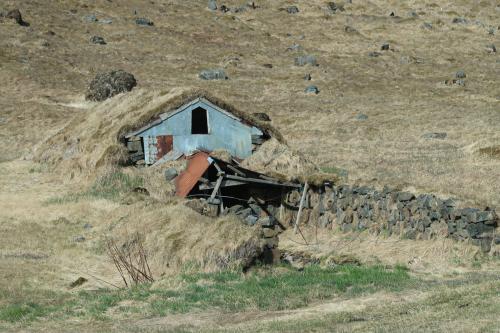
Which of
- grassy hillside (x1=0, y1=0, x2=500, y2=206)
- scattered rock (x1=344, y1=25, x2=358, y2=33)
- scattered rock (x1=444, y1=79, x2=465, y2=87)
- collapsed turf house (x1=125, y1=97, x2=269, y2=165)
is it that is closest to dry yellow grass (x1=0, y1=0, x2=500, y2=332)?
grassy hillside (x1=0, y1=0, x2=500, y2=206)

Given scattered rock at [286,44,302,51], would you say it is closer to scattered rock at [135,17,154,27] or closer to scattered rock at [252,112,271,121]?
scattered rock at [135,17,154,27]

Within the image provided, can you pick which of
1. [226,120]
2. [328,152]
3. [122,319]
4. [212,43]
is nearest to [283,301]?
[122,319]

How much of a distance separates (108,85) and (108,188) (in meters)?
23.5

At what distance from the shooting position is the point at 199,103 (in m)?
35.3

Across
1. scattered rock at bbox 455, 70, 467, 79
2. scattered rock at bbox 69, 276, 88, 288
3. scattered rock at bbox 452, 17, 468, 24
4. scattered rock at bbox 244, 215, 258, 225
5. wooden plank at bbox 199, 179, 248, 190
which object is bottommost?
scattered rock at bbox 69, 276, 88, 288

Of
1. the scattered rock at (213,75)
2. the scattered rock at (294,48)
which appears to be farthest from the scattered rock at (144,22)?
the scattered rock at (213,75)

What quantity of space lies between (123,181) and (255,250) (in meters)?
11.9

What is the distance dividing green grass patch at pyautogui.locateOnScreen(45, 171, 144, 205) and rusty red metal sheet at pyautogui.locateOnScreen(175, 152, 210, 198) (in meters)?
2.05

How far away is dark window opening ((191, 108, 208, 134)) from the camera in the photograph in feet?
120

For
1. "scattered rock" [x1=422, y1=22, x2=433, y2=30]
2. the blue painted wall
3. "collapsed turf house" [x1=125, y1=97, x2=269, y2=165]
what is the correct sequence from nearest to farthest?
"collapsed turf house" [x1=125, y1=97, x2=269, y2=165] → the blue painted wall → "scattered rock" [x1=422, y1=22, x2=433, y2=30]

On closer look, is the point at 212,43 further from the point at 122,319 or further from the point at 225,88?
the point at 122,319

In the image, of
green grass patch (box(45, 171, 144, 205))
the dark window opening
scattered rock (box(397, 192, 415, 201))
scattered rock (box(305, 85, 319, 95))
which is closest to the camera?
scattered rock (box(397, 192, 415, 201))

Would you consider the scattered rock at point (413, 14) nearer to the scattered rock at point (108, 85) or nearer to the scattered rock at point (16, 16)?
the scattered rock at point (16, 16)

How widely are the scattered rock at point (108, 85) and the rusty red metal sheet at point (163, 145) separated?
19598 mm
